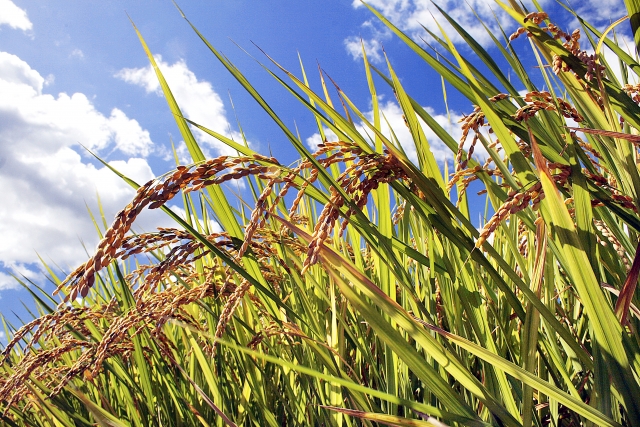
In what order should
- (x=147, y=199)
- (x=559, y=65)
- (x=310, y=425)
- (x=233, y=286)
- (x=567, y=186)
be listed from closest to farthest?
1. (x=147, y=199)
2. (x=559, y=65)
3. (x=567, y=186)
4. (x=310, y=425)
5. (x=233, y=286)

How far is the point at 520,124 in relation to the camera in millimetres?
1089

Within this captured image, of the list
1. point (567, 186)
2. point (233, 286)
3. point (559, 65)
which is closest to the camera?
point (559, 65)

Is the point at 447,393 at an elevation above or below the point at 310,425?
above

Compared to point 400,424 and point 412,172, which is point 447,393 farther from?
point 412,172

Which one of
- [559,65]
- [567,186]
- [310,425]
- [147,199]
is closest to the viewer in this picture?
[147,199]

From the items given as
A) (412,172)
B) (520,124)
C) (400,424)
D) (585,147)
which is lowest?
(400,424)

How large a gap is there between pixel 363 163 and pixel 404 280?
0.39 metres

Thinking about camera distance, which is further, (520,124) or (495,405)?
(520,124)

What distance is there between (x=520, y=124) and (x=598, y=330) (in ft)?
1.68

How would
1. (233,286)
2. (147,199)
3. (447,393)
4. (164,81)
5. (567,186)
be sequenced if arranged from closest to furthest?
(147,199), (447,393), (567,186), (164,81), (233,286)

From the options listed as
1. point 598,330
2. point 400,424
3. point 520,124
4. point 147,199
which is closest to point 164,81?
point 147,199

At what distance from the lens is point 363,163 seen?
90cm

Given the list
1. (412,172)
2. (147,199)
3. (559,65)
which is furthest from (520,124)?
(147,199)

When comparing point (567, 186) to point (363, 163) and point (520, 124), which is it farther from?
point (363, 163)
